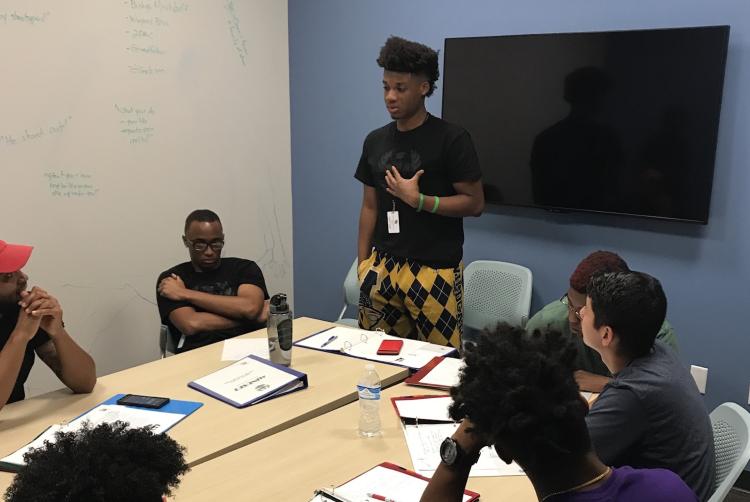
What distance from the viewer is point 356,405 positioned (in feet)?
6.81

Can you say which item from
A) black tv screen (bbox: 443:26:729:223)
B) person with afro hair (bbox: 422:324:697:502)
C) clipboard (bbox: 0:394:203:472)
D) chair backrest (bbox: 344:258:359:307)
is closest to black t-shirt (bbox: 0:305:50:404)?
clipboard (bbox: 0:394:203:472)

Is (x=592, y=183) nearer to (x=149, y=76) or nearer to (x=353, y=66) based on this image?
(x=353, y=66)

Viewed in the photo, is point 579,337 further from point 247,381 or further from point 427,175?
point 247,381

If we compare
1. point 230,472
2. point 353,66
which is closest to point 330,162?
point 353,66

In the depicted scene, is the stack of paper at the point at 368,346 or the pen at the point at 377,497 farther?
→ the stack of paper at the point at 368,346

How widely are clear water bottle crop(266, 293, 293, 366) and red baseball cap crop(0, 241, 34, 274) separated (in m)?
0.76

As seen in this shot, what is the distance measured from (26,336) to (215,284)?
3.88 feet

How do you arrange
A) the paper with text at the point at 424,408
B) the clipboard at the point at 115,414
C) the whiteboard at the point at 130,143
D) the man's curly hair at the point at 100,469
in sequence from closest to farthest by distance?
the man's curly hair at the point at 100,469, the clipboard at the point at 115,414, the paper with text at the point at 424,408, the whiteboard at the point at 130,143

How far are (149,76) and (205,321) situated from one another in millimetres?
1525

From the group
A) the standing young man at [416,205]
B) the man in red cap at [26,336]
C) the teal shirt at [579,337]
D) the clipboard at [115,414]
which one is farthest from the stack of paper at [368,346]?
the man in red cap at [26,336]

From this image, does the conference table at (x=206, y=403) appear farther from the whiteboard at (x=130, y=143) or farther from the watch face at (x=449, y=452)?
the whiteboard at (x=130, y=143)

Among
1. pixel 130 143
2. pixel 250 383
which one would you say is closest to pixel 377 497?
pixel 250 383

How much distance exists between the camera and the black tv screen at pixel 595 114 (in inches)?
116

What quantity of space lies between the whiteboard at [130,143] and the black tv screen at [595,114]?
134 centimetres
